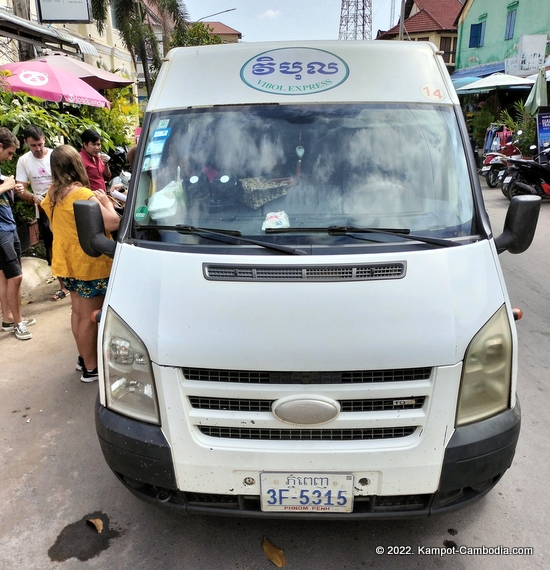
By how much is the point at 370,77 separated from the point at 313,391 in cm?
Result: 185

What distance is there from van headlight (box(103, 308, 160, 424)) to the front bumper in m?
0.06

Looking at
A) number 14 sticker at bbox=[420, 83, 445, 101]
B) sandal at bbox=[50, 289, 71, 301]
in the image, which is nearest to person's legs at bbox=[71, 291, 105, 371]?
sandal at bbox=[50, 289, 71, 301]

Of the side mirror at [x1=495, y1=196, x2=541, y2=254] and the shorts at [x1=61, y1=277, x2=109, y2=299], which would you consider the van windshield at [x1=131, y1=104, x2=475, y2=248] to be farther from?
the shorts at [x1=61, y1=277, x2=109, y2=299]

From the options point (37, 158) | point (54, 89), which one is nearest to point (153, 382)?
point (37, 158)

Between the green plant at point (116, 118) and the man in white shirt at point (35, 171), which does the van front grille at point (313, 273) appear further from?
the green plant at point (116, 118)

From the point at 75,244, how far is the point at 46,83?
585 centimetres

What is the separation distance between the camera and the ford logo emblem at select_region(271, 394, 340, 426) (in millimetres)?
2084

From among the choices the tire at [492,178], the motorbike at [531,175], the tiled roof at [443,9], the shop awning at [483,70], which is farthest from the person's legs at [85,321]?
the tiled roof at [443,9]

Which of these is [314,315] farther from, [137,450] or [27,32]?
[27,32]

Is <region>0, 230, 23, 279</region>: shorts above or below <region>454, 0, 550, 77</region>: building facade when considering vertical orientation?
above

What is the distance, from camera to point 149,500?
236 cm

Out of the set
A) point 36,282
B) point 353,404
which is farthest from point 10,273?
point 353,404

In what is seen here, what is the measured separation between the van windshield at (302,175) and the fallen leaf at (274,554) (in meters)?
1.52

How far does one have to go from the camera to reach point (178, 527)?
2.71 metres
